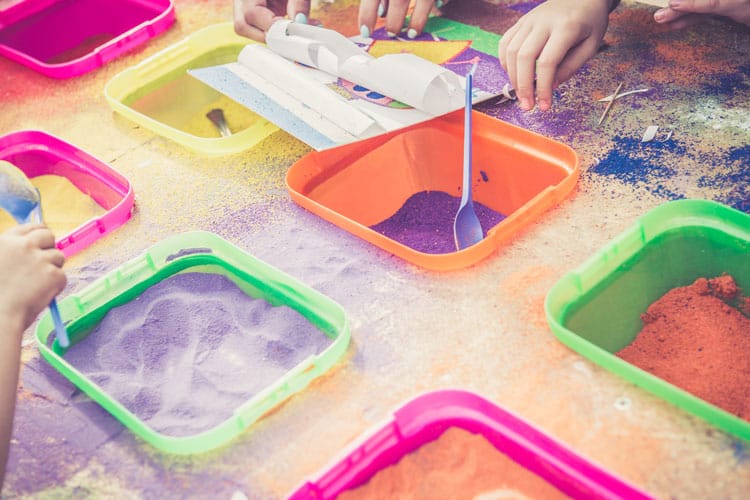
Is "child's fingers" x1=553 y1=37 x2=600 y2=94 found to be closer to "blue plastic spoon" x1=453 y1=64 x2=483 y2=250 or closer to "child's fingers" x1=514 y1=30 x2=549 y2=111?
"child's fingers" x1=514 y1=30 x2=549 y2=111

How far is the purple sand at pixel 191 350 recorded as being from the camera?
0.82 metres

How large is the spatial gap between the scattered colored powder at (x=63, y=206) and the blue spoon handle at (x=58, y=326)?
0.34 meters

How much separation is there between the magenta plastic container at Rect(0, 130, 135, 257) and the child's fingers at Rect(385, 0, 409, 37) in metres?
0.60

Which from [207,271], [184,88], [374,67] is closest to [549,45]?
[374,67]

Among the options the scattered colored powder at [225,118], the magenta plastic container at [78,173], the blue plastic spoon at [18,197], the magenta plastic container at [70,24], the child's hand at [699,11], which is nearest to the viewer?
the blue plastic spoon at [18,197]

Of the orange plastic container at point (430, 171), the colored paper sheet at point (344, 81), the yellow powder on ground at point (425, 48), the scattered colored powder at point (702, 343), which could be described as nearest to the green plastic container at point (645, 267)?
the scattered colored powder at point (702, 343)

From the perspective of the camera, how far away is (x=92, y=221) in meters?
1.05

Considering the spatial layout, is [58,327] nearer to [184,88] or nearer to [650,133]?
[184,88]

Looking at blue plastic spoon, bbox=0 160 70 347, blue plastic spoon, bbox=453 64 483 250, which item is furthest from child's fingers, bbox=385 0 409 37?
blue plastic spoon, bbox=0 160 70 347

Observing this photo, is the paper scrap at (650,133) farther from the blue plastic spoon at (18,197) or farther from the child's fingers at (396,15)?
the blue plastic spoon at (18,197)

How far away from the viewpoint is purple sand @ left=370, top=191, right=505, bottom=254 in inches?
43.6

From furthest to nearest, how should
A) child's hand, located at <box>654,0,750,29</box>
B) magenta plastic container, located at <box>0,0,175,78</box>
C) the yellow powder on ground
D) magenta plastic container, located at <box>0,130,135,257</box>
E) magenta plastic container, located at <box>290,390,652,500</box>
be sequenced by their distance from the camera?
magenta plastic container, located at <box>0,0,175,78</box> → the yellow powder on ground → child's hand, located at <box>654,0,750,29</box> → magenta plastic container, located at <box>0,130,135,257</box> → magenta plastic container, located at <box>290,390,652,500</box>

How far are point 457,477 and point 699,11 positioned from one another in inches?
35.8

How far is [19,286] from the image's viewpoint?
0.82 meters
